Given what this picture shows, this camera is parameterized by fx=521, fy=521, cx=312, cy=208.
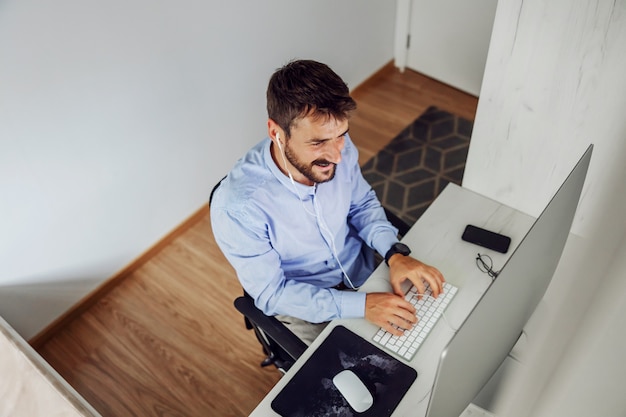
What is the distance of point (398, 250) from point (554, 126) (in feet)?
1.80

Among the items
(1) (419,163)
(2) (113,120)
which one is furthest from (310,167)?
(1) (419,163)

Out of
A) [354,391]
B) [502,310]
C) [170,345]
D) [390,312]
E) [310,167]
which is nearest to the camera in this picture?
[502,310]

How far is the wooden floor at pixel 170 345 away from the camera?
2.16 metres

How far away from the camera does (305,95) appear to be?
4.56 ft

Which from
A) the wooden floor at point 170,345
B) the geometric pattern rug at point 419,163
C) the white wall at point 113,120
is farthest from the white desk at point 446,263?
the white wall at point 113,120

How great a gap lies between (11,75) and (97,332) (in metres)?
1.20

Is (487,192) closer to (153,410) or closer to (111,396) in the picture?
(153,410)

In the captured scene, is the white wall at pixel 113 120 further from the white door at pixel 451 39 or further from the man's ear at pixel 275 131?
the man's ear at pixel 275 131

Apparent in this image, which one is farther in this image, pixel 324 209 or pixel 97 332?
pixel 97 332

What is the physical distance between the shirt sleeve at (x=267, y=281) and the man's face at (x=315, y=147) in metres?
0.19

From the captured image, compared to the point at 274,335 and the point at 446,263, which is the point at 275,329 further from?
the point at 446,263

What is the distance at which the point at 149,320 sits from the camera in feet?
8.00

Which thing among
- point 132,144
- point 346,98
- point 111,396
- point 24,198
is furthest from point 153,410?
point 346,98

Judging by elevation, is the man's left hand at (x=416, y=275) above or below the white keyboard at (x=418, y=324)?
above
